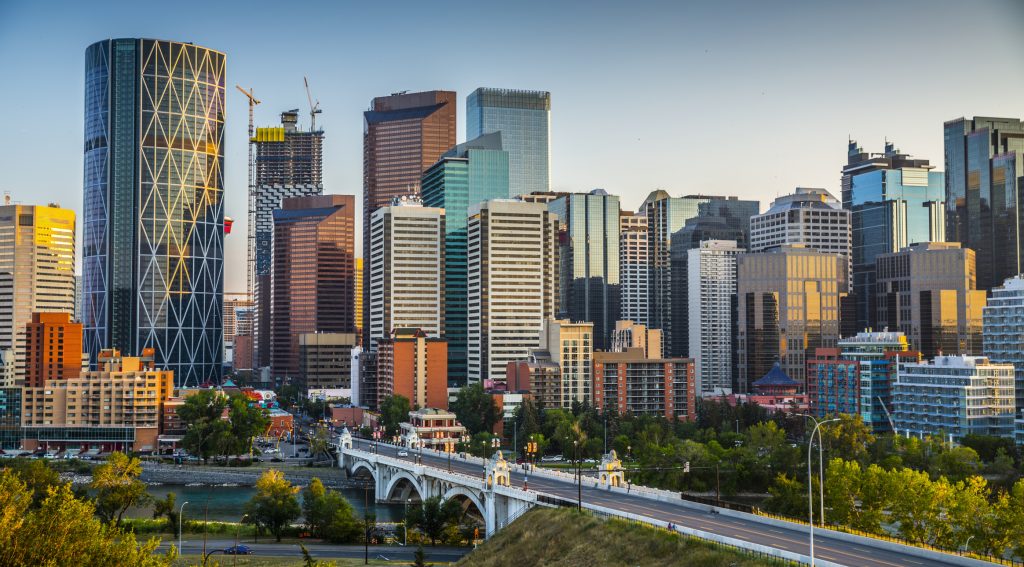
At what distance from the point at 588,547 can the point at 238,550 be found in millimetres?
39461

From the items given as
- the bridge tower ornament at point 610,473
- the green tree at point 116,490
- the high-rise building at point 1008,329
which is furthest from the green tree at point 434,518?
the high-rise building at point 1008,329

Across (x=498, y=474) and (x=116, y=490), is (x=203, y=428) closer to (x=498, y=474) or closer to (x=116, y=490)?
(x=116, y=490)

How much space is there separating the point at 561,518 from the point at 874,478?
30764 millimetres

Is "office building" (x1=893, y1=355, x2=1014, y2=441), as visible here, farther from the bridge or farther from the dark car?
the dark car

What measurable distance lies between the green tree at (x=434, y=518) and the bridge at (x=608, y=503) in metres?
2.72

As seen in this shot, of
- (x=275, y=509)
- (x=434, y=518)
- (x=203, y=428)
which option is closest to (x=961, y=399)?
(x=434, y=518)

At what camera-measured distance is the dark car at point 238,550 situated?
104200mm

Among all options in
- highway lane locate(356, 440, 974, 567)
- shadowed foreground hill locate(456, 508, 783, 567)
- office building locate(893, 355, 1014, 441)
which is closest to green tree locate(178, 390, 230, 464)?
highway lane locate(356, 440, 974, 567)

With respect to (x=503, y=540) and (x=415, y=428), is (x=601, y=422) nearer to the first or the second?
(x=415, y=428)

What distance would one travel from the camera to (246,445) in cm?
18700

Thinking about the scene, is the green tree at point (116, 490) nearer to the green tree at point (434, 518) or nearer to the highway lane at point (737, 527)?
the green tree at point (434, 518)

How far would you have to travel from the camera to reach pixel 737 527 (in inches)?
3297

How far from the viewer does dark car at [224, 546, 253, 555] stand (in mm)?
104200

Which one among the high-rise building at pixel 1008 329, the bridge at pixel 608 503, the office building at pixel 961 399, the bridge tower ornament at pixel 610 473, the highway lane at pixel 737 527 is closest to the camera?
the highway lane at pixel 737 527
